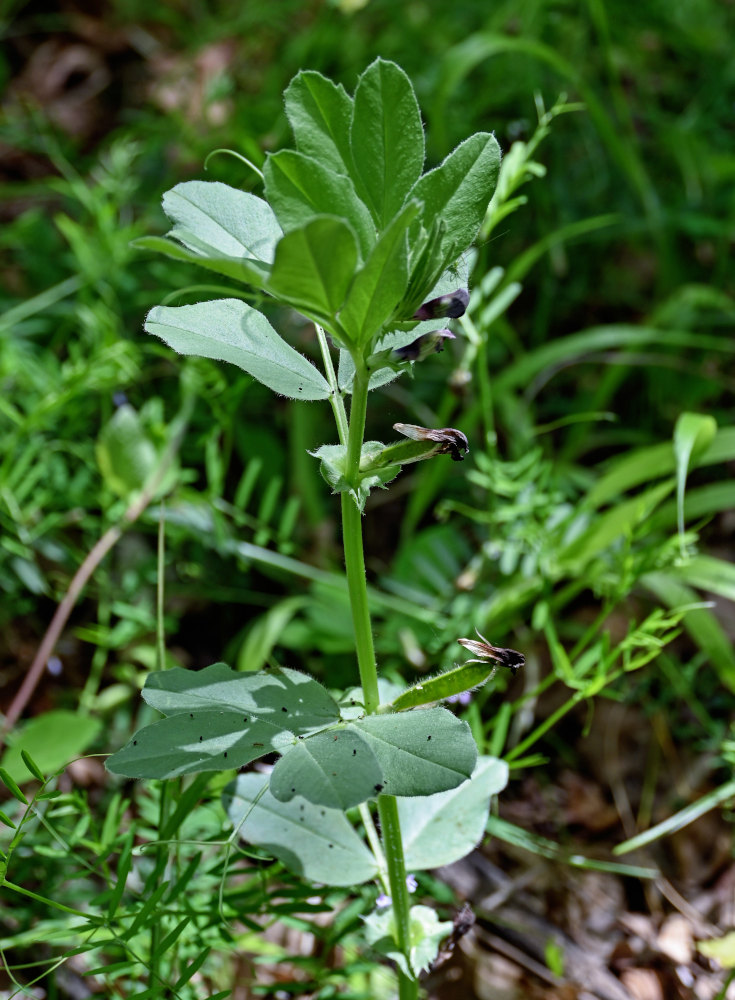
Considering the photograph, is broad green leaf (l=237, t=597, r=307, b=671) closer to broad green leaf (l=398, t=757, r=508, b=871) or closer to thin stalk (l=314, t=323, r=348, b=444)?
broad green leaf (l=398, t=757, r=508, b=871)

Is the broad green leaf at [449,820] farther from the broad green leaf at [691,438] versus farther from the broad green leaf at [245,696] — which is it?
A: the broad green leaf at [691,438]

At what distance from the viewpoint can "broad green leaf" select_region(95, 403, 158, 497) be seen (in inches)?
57.4

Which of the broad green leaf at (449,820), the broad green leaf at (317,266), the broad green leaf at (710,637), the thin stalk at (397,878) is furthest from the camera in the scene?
the broad green leaf at (710,637)

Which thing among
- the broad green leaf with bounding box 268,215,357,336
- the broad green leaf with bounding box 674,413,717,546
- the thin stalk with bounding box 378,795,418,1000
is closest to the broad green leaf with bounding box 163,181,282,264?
the broad green leaf with bounding box 268,215,357,336

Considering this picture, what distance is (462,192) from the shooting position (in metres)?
0.63

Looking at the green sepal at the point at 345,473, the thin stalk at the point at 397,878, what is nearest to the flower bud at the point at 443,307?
the green sepal at the point at 345,473

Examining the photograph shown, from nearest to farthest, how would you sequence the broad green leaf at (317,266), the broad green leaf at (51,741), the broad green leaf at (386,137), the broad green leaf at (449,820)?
the broad green leaf at (317,266), the broad green leaf at (386,137), the broad green leaf at (449,820), the broad green leaf at (51,741)

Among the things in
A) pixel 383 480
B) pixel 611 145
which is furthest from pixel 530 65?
pixel 383 480

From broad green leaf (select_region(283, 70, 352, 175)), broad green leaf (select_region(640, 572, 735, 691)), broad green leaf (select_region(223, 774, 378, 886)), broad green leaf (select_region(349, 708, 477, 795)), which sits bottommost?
broad green leaf (select_region(640, 572, 735, 691))

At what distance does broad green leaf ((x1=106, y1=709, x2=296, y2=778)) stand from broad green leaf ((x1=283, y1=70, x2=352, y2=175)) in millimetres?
428

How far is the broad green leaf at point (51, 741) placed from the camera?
1.15 metres

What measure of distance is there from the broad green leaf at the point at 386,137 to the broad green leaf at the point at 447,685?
36 centimetres

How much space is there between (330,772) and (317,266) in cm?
35

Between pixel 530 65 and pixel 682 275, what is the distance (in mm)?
639
